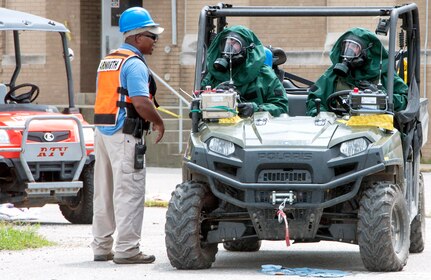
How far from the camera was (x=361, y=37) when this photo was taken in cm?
1120

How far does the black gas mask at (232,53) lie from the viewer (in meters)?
11.2

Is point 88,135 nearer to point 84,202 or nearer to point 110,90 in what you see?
point 84,202

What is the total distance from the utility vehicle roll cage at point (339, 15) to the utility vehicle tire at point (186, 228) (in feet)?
3.58

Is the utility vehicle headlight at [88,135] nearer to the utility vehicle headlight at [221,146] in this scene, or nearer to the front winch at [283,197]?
the utility vehicle headlight at [221,146]

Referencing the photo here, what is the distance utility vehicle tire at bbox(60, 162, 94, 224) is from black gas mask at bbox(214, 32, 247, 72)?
3.71 meters

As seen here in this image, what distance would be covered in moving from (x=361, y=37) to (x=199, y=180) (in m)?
1.90

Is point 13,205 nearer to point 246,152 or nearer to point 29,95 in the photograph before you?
point 29,95

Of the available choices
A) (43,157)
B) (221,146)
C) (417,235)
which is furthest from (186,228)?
(43,157)

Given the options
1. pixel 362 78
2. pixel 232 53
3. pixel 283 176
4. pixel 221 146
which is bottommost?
pixel 283 176

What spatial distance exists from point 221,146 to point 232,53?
4.27ft

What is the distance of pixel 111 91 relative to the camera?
Result: 10.8 metres

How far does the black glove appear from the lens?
10922mm

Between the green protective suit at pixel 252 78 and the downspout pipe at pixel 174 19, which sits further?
the downspout pipe at pixel 174 19

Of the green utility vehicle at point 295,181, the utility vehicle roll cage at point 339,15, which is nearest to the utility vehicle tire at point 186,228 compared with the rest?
the green utility vehicle at point 295,181
